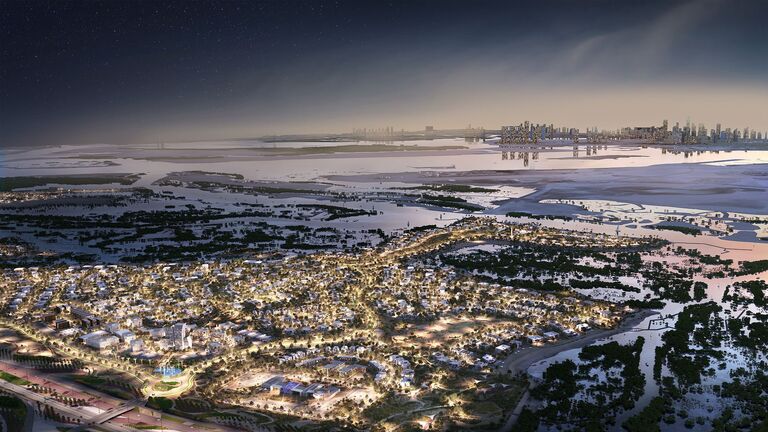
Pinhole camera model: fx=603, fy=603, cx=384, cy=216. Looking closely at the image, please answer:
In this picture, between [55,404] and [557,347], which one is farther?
[557,347]

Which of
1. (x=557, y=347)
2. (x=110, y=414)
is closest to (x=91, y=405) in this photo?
(x=110, y=414)

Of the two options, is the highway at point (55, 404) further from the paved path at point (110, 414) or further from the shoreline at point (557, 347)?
the shoreline at point (557, 347)

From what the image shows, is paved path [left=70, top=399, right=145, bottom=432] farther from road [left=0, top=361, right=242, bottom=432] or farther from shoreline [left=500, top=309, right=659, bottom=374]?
shoreline [left=500, top=309, right=659, bottom=374]

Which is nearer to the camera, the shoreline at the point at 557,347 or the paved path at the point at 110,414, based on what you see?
the paved path at the point at 110,414

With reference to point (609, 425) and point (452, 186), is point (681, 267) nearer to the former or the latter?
point (609, 425)

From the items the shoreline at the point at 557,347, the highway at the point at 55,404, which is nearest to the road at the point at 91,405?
the highway at the point at 55,404

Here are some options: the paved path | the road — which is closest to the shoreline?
the road

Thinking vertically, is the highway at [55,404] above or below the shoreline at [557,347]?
below

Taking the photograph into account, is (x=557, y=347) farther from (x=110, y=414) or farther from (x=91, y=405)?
(x=91, y=405)
